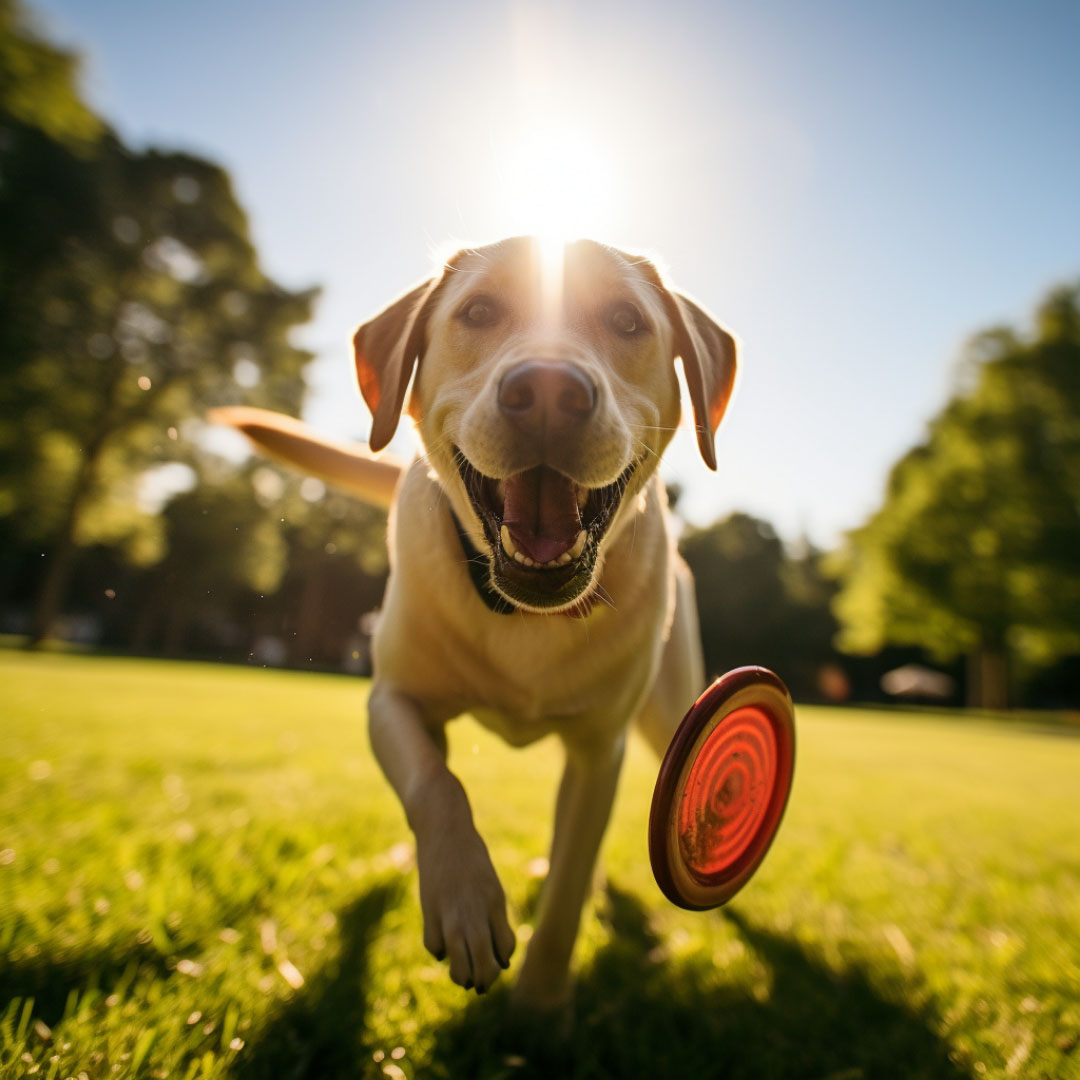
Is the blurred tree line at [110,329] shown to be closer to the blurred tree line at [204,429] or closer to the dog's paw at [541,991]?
the blurred tree line at [204,429]

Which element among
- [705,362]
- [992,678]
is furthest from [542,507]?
[992,678]

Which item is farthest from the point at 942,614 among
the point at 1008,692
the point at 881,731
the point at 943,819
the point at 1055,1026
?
Result: the point at 1055,1026

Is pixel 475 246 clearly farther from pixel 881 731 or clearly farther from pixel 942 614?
pixel 942 614

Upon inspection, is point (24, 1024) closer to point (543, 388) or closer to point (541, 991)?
point (541, 991)

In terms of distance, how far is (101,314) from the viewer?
2027cm

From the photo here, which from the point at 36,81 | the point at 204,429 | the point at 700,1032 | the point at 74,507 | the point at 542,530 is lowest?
the point at 700,1032

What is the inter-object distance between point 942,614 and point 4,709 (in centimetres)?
3041

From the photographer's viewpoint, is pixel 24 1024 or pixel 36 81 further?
pixel 36 81

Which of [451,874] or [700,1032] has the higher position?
[451,874]

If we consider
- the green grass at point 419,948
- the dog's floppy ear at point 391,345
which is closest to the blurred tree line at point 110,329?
the green grass at point 419,948

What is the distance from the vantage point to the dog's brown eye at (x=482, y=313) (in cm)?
225

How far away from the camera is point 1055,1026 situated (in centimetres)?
212

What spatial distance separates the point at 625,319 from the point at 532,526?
86 cm

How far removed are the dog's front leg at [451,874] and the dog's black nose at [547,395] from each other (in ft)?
2.93
